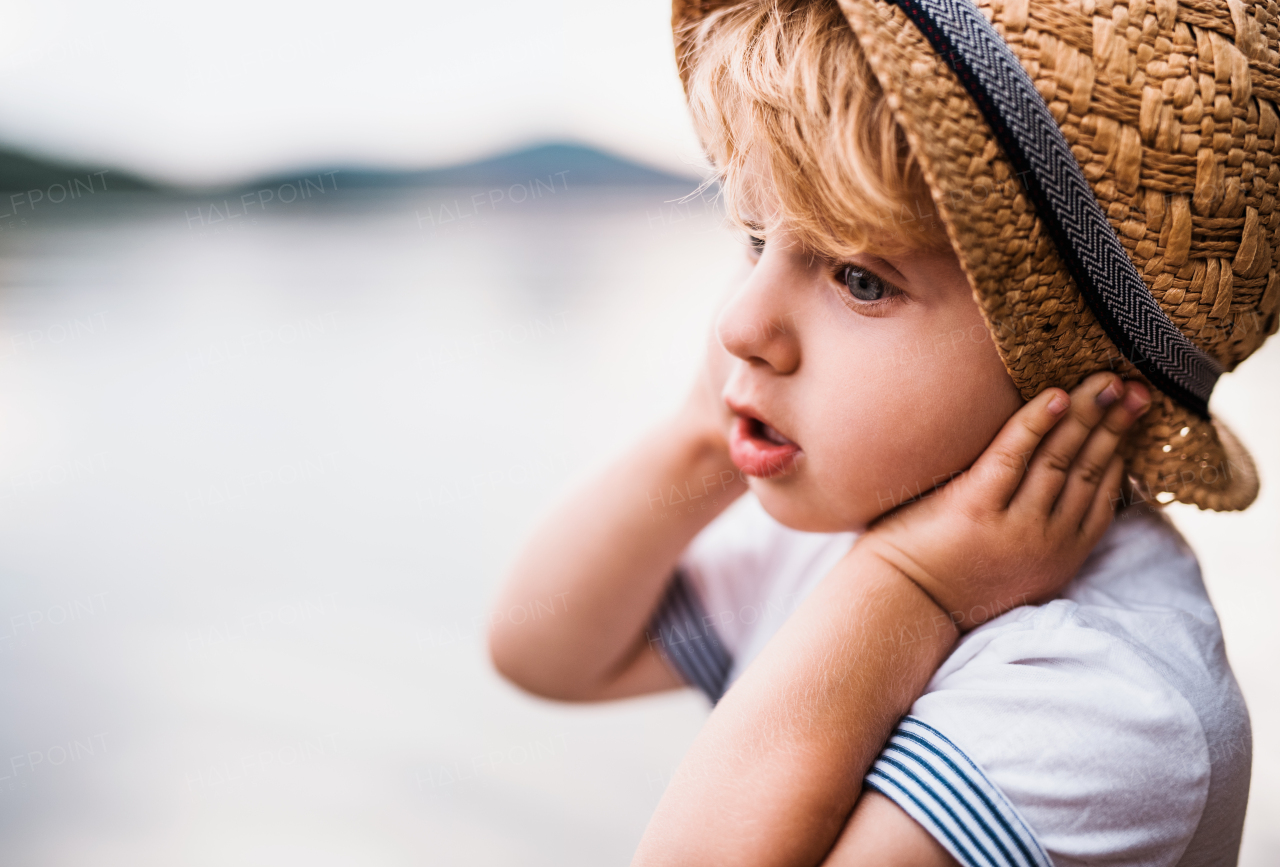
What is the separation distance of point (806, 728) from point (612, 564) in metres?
0.24

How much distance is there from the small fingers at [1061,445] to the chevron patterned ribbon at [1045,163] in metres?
0.03

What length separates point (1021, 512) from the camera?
479 mm

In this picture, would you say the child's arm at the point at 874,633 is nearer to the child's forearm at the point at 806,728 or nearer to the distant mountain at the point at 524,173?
the child's forearm at the point at 806,728

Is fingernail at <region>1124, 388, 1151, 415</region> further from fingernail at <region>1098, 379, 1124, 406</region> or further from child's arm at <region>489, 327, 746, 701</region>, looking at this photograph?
child's arm at <region>489, 327, 746, 701</region>

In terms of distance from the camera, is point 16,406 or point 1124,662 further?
point 16,406

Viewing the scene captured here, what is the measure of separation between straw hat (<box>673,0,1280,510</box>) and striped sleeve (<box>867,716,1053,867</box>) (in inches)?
8.3

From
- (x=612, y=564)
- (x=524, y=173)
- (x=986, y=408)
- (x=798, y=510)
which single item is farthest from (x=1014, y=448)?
(x=524, y=173)

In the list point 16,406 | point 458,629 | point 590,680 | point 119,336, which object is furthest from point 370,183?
point 590,680

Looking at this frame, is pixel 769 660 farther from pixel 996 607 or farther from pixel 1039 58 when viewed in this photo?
pixel 1039 58

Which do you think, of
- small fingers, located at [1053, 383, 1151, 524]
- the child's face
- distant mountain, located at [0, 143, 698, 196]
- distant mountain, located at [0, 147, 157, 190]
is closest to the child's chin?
the child's face

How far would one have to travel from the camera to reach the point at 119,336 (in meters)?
2.79

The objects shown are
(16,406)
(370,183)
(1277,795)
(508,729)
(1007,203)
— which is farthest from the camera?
(370,183)

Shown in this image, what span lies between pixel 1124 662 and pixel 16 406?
98.9 inches

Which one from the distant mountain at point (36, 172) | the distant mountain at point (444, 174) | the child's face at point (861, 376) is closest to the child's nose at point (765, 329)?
the child's face at point (861, 376)
